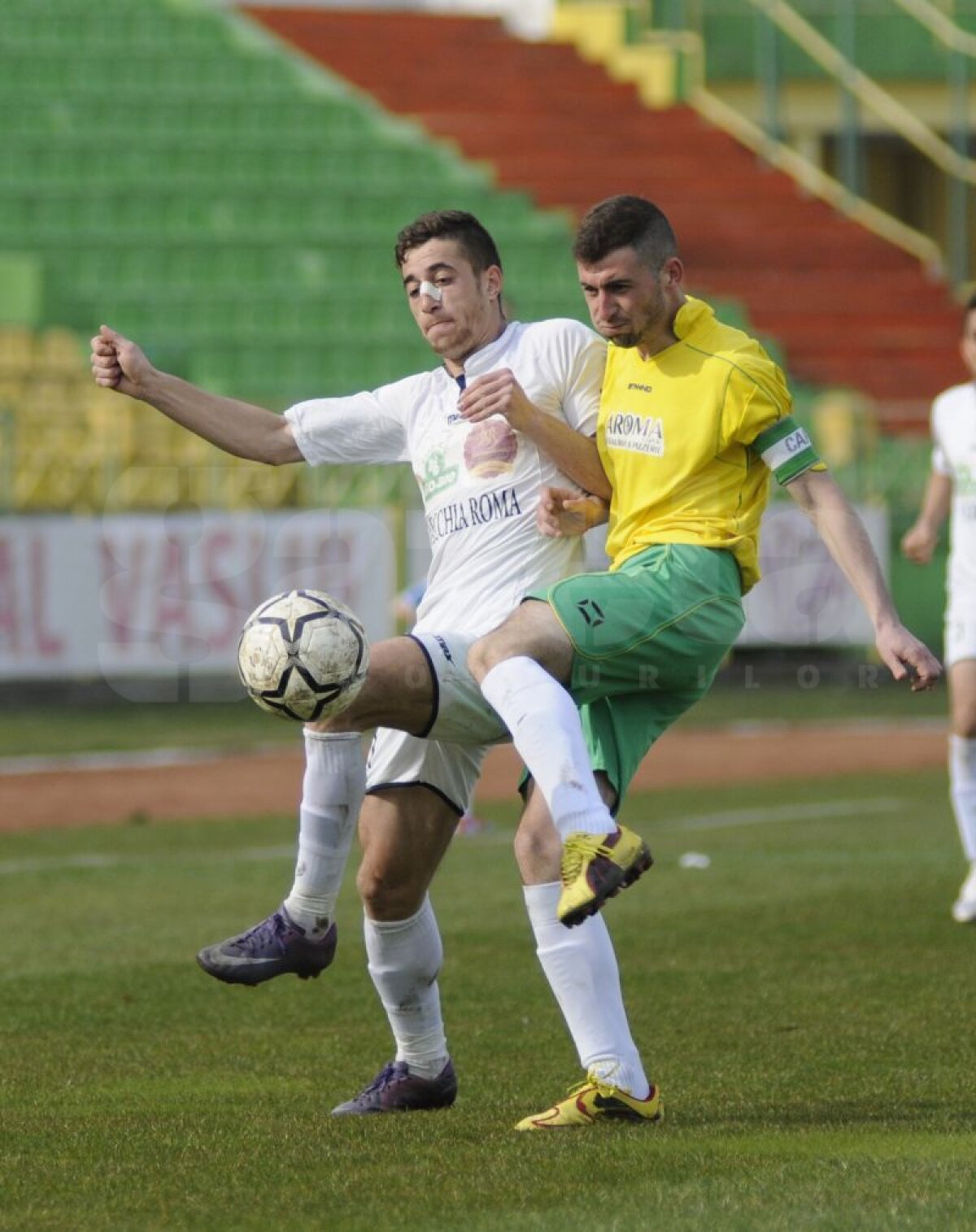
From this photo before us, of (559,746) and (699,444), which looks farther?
(699,444)

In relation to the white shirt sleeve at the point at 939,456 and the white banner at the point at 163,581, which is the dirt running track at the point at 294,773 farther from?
the white shirt sleeve at the point at 939,456

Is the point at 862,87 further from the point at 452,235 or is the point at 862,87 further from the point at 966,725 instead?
the point at 452,235

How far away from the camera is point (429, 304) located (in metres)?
5.97

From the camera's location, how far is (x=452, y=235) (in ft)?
19.5

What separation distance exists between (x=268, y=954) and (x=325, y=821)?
1.15 ft

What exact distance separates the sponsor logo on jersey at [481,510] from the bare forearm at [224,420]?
1.66 ft

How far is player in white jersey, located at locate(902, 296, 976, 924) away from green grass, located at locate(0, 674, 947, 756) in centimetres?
883

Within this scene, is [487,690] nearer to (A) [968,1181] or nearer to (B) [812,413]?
(A) [968,1181]

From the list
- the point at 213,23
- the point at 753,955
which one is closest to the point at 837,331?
the point at 213,23

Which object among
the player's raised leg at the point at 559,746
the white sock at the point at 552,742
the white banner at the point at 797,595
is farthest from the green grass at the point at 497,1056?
the white banner at the point at 797,595

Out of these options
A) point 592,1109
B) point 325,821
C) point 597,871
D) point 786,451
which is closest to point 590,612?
point 786,451

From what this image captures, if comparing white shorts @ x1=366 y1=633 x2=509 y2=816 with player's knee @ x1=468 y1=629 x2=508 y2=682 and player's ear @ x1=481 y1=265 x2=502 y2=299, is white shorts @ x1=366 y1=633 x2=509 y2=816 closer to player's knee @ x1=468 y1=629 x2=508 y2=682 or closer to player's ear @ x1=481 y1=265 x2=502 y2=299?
player's knee @ x1=468 y1=629 x2=508 y2=682

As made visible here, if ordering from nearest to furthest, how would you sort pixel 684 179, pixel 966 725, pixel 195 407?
pixel 195 407, pixel 966 725, pixel 684 179

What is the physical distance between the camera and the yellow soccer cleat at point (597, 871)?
16.6 feet
